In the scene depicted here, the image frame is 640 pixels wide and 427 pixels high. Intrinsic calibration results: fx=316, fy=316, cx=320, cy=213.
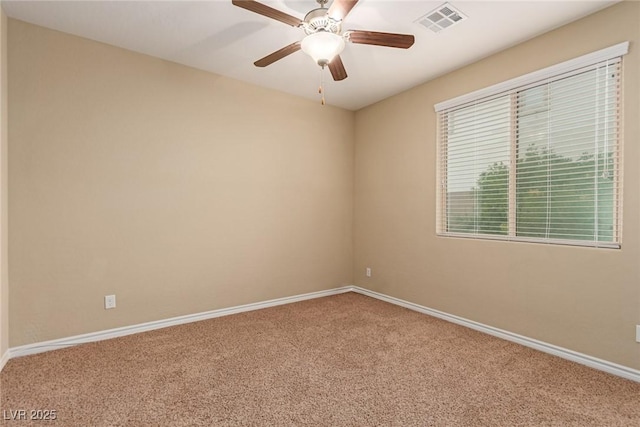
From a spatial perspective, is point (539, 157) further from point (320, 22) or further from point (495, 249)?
point (320, 22)

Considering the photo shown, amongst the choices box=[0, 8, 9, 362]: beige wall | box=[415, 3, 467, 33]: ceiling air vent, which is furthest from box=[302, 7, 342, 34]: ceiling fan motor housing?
box=[0, 8, 9, 362]: beige wall

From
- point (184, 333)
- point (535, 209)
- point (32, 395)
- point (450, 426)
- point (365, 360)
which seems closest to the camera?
point (450, 426)

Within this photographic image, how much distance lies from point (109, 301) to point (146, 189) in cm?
107

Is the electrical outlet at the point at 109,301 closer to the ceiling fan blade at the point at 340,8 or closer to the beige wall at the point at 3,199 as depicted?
the beige wall at the point at 3,199

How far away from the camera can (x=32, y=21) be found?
2.48 meters

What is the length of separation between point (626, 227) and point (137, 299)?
158 inches

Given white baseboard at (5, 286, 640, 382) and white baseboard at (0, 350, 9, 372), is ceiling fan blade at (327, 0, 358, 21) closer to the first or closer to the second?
white baseboard at (5, 286, 640, 382)

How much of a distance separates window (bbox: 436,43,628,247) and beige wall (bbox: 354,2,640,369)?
3.7 inches

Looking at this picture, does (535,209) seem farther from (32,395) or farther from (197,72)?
(32,395)

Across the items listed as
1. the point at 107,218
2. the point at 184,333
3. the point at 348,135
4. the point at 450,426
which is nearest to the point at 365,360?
the point at 450,426

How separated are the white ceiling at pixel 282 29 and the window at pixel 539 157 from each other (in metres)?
0.42

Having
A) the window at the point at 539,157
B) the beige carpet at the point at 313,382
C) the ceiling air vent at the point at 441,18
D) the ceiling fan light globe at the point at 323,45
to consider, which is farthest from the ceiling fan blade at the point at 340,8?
the beige carpet at the point at 313,382

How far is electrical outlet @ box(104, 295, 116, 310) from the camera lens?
2832mm

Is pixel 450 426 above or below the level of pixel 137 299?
below
